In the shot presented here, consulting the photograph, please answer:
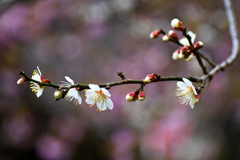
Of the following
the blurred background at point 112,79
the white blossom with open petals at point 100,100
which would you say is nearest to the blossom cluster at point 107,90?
the white blossom with open petals at point 100,100

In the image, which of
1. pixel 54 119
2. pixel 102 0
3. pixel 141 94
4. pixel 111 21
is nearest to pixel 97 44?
pixel 111 21

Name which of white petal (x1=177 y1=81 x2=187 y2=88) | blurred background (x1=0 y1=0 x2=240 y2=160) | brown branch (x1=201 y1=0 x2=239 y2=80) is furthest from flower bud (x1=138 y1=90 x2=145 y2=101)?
blurred background (x1=0 y1=0 x2=240 y2=160)

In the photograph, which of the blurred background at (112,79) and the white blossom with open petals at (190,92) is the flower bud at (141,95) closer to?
the white blossom with open petals at (190,92)

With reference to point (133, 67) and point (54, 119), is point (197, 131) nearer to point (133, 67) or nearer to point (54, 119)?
point (133, 67)

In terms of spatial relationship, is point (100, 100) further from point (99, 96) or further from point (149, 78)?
point (149, 78)

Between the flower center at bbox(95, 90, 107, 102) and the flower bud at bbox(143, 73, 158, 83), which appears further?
the flower center at bbox(95, 90, 107, 102)

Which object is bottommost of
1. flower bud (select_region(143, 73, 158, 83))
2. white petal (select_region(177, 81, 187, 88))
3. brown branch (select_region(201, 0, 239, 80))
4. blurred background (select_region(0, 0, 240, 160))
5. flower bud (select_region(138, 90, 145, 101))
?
flower bud (select_region(138, 90, 145, 101))

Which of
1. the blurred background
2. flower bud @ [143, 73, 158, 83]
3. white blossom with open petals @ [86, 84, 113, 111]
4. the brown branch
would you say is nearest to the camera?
flower bud @ [143, 73, 158, 83]

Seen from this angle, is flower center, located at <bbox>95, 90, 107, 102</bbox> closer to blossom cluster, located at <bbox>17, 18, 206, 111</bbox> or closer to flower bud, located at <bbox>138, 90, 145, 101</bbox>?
blossom cluster, located at <bbox>17, 18, 206, 111</bbox>

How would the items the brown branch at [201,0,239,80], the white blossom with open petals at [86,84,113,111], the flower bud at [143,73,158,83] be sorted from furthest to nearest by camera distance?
the brown branch at [201,0,239,80] → the white blossom with open petals at [86,84,113,111] → the flower bud at [143,73,158,83]

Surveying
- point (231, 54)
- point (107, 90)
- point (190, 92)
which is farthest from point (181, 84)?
point (231, 54)
